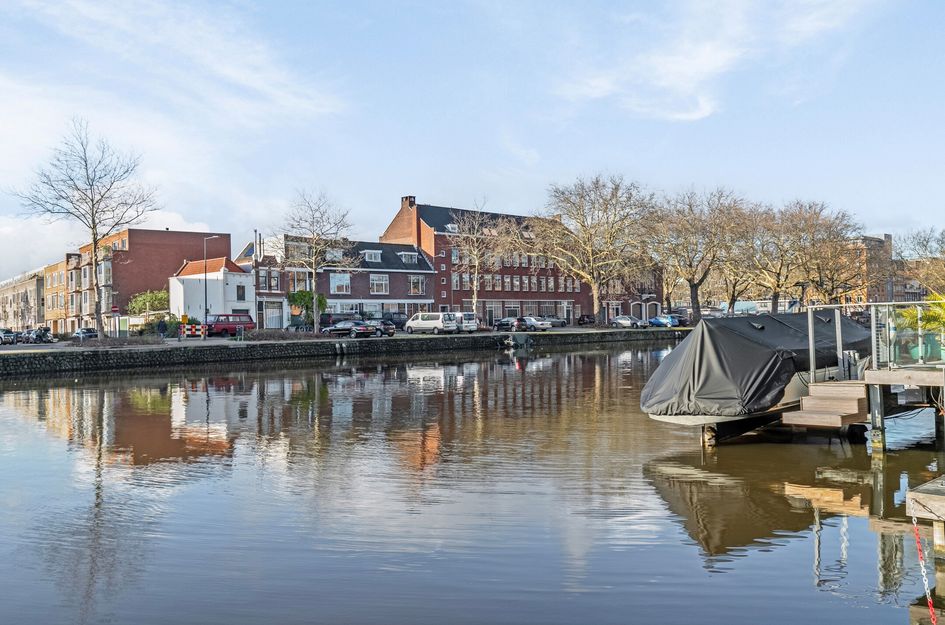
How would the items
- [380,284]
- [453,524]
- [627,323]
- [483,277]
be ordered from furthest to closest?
1. [483,277]
2. [627,323]
3. [380,284]
4. [453,524]

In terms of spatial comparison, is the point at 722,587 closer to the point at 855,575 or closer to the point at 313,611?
the point at 855,575

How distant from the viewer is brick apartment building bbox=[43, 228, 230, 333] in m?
67.9

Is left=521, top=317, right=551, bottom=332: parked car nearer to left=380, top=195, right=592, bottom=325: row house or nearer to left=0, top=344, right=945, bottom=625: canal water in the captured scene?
left=380, top=195, right=592, bottom=325: row house

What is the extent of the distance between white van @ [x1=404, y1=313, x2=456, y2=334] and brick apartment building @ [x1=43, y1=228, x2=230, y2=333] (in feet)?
59.6

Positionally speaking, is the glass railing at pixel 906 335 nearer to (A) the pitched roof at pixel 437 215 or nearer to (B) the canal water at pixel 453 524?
(B) the canal water at pixel 453 524

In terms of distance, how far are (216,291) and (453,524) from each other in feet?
193

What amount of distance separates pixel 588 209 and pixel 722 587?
193 ft

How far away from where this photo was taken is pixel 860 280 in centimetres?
6762

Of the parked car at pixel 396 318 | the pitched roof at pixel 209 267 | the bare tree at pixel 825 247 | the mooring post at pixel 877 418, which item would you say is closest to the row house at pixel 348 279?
the parked car at pixel 396 318

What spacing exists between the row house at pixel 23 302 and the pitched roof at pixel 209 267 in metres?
28.6

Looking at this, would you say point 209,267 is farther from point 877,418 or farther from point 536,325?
point 877,418

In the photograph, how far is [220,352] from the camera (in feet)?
129

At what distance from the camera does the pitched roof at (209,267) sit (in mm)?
64125

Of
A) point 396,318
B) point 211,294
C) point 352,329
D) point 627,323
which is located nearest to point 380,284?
point 396,318
